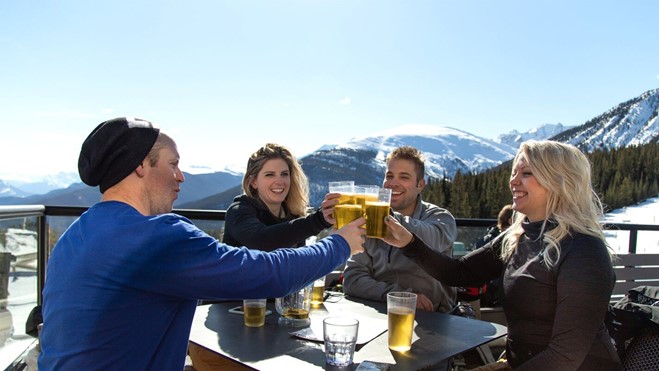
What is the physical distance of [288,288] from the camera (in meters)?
1.49

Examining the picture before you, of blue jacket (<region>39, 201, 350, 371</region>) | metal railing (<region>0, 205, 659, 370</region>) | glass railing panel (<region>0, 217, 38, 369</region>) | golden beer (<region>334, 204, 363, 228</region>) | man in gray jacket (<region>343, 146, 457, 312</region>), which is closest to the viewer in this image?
blue jacket (<region>39, 201, 350, 371</region>)

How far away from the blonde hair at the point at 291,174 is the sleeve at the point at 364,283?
2.24 ft

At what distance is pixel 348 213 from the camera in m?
1.94

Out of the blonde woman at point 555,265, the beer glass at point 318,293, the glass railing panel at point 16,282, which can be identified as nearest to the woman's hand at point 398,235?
the blonde woman at point 555,265

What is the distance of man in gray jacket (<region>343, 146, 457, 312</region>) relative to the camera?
2.93 m

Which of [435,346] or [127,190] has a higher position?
[127,190]

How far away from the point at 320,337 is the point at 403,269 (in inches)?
47.4

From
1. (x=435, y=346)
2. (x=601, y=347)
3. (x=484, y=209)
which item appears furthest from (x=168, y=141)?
(x=484, y=209)

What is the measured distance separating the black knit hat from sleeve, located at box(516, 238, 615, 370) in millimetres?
1720

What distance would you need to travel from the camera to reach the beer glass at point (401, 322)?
1.81m

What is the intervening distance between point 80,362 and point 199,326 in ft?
2.63

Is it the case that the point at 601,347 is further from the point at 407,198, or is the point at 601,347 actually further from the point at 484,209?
the point at 484,209

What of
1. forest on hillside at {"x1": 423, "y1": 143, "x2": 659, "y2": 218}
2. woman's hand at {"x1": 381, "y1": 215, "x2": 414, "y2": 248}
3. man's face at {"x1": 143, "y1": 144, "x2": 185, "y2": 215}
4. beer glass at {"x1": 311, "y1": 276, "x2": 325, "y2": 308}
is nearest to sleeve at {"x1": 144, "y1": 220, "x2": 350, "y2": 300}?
man's face at {"x1": 143, "y1": 144, "x2": 185, "y2": 215}

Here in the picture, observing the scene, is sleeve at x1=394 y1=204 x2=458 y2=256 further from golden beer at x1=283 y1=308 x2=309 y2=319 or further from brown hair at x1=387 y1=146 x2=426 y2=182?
golden beer at x1=283 y1=308 x2=309 y2=319
